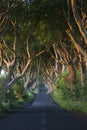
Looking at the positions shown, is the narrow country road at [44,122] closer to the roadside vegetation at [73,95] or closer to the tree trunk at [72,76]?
the roadside vegetation at [73,95]

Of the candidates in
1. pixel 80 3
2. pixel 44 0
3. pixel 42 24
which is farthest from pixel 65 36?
pixel 80 3

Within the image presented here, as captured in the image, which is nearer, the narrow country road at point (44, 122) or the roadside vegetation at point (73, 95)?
the narrow country road at point (44, 122)

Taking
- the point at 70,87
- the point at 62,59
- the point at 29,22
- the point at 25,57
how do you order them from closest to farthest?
1. the point at 29,22
2. the point at 70,87
3. the point at 62,59
4. the point at 25,57

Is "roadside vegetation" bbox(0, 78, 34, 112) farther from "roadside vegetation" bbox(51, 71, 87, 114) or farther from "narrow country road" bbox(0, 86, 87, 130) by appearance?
"roadside vegetation" bbox(51, 71, 87, 114)

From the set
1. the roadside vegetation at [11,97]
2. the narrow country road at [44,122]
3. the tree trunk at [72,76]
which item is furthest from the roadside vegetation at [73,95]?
the narrow country road at [44,122]

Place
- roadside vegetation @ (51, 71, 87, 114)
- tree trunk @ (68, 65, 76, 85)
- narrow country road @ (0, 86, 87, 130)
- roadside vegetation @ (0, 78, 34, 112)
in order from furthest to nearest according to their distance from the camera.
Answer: tree trunk @ (68, 65, 76, 85) < roadside vegetation @ (51, 71, 87, 114) < roadside vegetation @ (0, 78, 34, 112) < narrow country road @ (0, 86, 87, 130)

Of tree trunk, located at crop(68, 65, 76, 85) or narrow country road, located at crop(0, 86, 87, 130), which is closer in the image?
narrow country road, located at crop(0, 86, 87, 130)

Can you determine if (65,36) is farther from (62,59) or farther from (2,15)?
(2,15)

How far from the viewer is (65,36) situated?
3750 centimetres

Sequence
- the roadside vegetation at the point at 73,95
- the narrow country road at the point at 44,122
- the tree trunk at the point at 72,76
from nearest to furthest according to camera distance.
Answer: the narrow country road at the point at 44,122
the roadside vegetation at the point at 73,95
the tree trunk at the point at 72,76

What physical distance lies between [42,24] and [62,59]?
1257 cm

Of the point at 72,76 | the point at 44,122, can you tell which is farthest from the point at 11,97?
the point at 44,122

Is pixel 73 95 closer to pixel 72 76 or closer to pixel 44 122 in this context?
pixel 72 76

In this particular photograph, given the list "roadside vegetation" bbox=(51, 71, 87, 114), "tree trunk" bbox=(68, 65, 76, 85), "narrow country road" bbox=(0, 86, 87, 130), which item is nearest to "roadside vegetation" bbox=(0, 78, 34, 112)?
"narrow country road" bbox=(0, 86, 87, 130)
